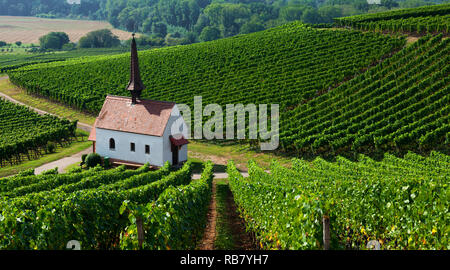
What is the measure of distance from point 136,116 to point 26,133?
588 inches

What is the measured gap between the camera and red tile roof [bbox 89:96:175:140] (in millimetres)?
36969

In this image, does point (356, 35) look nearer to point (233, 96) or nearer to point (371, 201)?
point (233, 96)

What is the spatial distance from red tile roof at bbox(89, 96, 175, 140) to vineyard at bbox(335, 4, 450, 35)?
44.6m

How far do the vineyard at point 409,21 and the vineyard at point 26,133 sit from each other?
49.2 meters

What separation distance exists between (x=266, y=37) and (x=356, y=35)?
17569 millimetres

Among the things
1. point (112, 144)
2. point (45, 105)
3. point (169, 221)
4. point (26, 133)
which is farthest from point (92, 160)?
point (45, 105)

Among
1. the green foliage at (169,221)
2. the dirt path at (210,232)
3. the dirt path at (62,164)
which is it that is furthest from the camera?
the dirt path at (62,164)

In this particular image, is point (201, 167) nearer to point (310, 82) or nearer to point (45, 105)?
point (310, 82)

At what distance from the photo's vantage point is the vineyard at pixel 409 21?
6451 cm

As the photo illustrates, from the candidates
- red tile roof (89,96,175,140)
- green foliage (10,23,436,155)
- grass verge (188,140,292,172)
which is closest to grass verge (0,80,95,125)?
green foliage (10,23,436,155)

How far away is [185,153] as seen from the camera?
3888 cm

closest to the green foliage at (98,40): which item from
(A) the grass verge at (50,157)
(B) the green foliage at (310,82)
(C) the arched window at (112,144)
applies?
(B) the green foliage at (310,82)

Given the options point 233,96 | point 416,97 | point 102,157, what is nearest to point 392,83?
point 416,97

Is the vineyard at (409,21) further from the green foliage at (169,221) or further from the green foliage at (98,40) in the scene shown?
the green foliage at (98,40)
